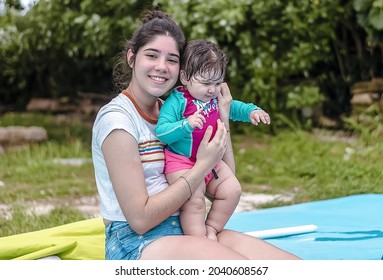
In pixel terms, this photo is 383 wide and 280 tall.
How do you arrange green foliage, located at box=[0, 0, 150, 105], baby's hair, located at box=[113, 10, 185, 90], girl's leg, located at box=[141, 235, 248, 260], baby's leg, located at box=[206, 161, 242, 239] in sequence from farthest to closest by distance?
1. green foliage, located at box=[0, 0, 150, 105]
2. baby's leg, located at box=[206, 161, 242, 239]
3. baby's hair, located at box=[113, 10, 185, 90]
4. girl's leg, located at box=[141, 235, 248, 260]

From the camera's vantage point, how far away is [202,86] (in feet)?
8.59

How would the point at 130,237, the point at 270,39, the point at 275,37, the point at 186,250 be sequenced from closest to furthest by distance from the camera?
1. the point at 186,250
2. the point at 130,237
3. the point at 275,37
4. the point at 270,39

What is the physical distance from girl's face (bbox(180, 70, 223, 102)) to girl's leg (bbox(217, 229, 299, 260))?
51 cm

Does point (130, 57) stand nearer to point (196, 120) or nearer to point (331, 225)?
point (196, 120)

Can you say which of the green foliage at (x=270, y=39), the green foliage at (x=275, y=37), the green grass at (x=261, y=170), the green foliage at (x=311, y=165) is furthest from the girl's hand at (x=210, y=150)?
the green foliage at (x=270, y=39)

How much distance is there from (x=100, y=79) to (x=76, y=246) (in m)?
8.40

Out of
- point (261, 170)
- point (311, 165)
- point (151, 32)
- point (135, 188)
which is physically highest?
point (151, 32)

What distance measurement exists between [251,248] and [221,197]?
21 centimetres

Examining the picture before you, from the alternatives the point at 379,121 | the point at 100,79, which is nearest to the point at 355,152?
the point at 379,121

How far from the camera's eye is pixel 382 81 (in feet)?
27.0

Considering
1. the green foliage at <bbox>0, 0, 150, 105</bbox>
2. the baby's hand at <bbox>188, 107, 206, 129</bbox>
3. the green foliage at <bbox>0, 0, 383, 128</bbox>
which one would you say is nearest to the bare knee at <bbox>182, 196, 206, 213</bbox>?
the baby's hand at <bbox>188, 107, 206, 129</bbox>

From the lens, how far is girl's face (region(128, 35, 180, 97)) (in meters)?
2.53

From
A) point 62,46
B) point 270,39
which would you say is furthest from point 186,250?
point 62,46

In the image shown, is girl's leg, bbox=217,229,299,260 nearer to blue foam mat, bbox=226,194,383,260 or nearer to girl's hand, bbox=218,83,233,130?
girl's hand, bbox=218,83,233,130
